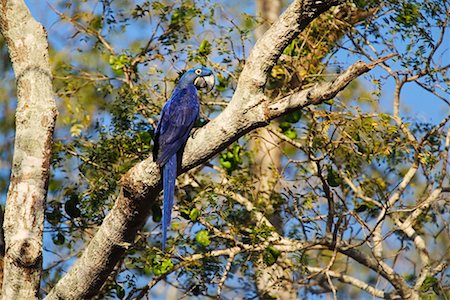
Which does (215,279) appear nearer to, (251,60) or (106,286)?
(106,286)

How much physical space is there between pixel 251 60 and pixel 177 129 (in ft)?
1.83

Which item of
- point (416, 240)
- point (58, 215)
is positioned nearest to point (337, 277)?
point (416, 240)

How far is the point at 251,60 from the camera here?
3.18 meters

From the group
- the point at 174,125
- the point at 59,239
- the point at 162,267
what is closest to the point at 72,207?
the point at 59,239

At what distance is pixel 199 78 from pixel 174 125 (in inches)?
26.9

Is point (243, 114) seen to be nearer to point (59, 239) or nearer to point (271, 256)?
point (271, 256)

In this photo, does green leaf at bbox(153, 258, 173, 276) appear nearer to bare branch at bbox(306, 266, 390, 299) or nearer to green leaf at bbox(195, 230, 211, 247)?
green leaf at bbox(195, 230, 211, 247)

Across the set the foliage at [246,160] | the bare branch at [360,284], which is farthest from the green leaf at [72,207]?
the bare branch at [360,284]

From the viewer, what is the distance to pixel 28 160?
3660 mm

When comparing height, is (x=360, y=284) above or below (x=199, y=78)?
below

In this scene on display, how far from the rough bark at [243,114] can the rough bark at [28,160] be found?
344mm

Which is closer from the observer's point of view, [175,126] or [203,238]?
[175,126]

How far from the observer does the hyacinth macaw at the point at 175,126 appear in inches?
130

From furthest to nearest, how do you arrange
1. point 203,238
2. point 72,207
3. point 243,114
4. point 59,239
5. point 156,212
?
point 59,239
point 156,212
point 72,207
point 203,238
point 243,114
